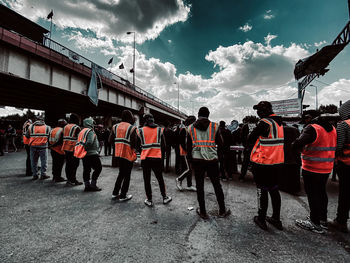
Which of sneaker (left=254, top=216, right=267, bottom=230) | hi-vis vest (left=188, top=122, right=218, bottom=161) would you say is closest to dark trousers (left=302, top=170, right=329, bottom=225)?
sneaker (left=254, top=216, right=267, bottom=230)

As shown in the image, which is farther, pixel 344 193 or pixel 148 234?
pixel 344 193

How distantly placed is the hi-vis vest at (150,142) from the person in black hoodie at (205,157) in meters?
0.83

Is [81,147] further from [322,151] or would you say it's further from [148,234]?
[322,151]

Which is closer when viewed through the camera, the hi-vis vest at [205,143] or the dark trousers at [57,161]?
the hi-vis vest at [205,143]

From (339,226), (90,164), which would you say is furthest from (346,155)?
(90,164)

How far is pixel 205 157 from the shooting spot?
2.96m

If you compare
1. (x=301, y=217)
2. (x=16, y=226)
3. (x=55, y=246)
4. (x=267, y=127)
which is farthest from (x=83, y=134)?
(x=301, y=217)

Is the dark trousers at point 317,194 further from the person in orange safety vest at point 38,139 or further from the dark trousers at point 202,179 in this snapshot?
the person in orange safety vest at point 38,139

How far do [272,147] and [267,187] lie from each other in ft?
2.20

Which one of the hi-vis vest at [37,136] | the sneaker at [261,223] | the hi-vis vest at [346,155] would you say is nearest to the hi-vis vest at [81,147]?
the hi-vis vest at [37,136]

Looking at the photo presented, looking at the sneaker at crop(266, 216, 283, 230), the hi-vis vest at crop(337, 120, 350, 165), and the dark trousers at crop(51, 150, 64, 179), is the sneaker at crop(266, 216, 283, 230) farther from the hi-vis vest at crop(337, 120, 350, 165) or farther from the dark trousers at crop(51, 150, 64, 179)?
the dark trousers at crop(51, 150, 64, 179)

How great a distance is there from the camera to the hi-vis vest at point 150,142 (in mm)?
3475

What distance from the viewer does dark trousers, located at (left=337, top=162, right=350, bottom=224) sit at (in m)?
2.61

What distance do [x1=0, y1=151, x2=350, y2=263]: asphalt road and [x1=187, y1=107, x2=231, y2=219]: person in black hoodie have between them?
1.05ft
